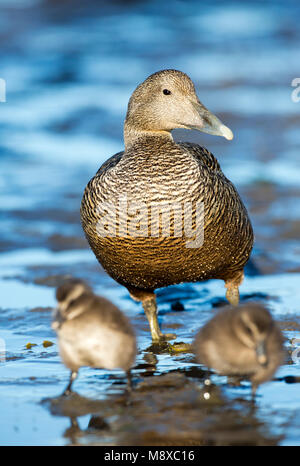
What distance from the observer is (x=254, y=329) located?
4.72 metres

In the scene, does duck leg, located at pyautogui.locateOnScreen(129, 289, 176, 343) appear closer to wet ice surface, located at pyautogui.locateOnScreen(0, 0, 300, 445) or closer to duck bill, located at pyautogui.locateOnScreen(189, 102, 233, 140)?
wet ice surface, located at pyautogui.locateOnScreen(0, 0, 300, 445)

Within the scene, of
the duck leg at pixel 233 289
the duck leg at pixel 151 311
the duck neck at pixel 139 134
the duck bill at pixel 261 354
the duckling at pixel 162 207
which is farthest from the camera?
the duck leg at pixel 233 289

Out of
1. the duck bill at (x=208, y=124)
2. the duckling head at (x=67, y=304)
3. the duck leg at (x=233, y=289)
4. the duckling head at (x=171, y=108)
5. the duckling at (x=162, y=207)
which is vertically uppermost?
the duckling head at (x=171, y=108)

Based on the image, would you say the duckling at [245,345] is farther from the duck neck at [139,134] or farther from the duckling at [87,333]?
the duck neck at [139,134]

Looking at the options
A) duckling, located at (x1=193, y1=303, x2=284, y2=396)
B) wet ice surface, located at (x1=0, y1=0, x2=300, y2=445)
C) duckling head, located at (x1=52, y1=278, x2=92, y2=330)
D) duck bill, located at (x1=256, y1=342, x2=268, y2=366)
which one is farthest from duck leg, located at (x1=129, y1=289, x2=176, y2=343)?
duck bill, located at (x1=256, y1=342, x2=268, y2=366)

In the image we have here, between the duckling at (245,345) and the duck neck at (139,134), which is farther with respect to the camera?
the duck neck at (139,134)

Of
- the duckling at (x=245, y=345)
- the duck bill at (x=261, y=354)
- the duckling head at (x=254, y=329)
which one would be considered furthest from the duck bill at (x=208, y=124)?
the duck bill at (x=261, y=354)

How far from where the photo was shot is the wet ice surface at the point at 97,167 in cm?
473

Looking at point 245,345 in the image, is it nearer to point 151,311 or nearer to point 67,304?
point 67,304

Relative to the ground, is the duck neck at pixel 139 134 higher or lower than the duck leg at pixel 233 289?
higher

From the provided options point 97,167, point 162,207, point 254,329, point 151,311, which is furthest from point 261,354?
point 97,167

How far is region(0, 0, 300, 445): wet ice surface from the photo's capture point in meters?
4.73

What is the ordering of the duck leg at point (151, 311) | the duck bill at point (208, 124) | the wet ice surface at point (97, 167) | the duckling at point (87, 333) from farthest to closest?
the duck leg at point (151, 311) → the duck bill at point (208, 124) → the duckling at point (87, 333) → the wet ice surface at point (97, 167)

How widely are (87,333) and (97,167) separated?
6958 millimetres
